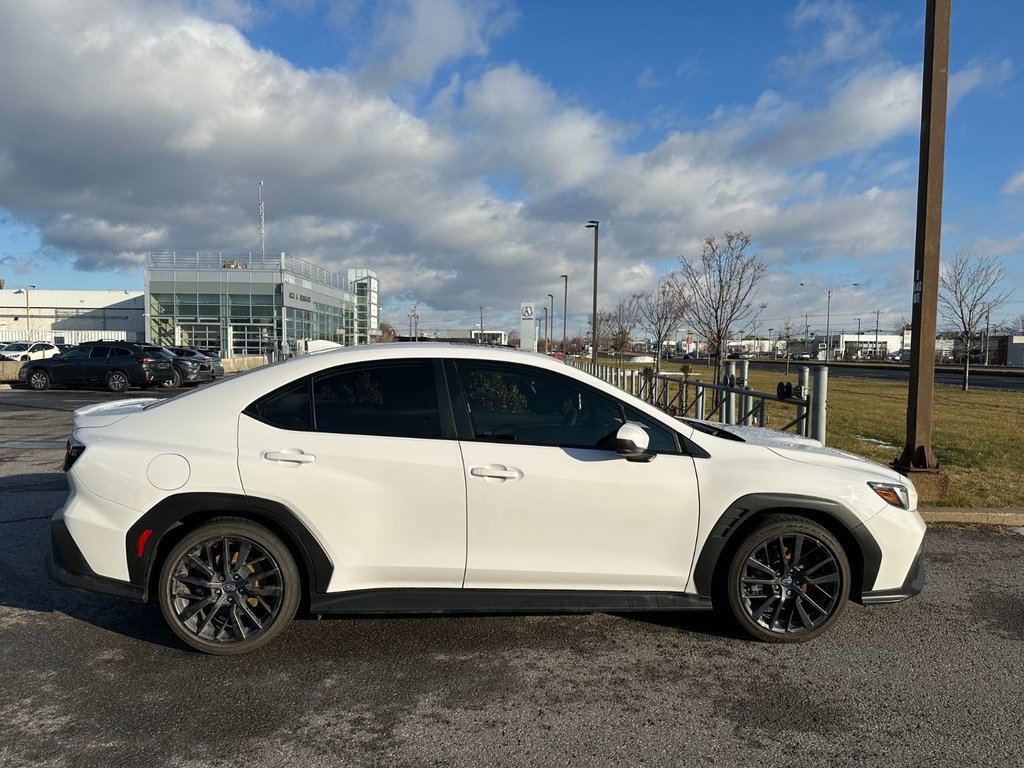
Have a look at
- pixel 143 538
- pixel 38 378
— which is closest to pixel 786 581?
pixel 143 538

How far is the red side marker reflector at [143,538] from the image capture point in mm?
3465

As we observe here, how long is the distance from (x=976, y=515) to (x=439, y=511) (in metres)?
5.67

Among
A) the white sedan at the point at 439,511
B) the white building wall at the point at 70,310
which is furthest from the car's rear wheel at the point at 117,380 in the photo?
the white building wall at the point at 70,310

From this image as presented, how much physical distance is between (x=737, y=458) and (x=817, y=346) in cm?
10895

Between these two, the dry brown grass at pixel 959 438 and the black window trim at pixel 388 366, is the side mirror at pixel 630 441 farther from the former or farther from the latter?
the dry brown grass at pixel 959 438

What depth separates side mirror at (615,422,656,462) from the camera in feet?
11.4

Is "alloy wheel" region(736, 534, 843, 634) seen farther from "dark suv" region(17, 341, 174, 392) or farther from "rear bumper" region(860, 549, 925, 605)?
"dark suv" region(17, 341, 174, 392)

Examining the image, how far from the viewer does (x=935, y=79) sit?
7020 mm

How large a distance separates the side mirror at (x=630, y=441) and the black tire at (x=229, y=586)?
180 centimetres

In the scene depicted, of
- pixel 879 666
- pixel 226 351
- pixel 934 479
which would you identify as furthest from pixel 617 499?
pixel 226 351

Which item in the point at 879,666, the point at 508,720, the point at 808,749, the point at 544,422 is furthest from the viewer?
the point at 544,422

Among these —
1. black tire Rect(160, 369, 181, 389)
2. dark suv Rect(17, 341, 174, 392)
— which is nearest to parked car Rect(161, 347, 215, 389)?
black tire Rect(160, 369, 181, 389)

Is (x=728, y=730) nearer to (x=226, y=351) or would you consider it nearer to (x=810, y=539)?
(x=810, y=539)

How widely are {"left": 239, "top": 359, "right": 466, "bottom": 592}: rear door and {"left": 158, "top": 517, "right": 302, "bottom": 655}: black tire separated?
22 centimetres
